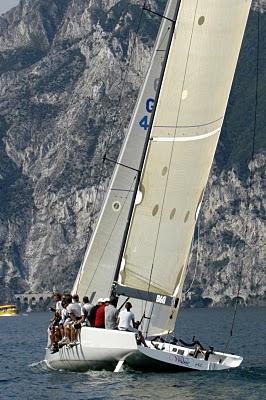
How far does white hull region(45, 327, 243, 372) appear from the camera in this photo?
30.9 meters

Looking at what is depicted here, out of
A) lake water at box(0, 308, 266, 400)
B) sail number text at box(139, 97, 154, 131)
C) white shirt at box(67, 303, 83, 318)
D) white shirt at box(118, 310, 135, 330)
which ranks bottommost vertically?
lake water at box(0, 308, 266, 400)

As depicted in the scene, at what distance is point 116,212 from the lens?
115 ft

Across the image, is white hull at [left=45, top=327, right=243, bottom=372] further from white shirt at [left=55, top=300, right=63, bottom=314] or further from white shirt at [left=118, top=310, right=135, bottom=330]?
white shirt at [left=55, top=300, right=63, bottom=314]

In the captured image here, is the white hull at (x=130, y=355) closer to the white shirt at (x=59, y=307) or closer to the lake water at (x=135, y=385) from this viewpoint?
the lake water at (x=135, y=385)

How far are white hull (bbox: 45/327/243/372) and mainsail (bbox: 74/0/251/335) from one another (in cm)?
132

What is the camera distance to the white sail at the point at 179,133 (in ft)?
104

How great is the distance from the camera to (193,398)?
2869cm

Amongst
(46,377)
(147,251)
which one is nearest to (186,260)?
(147,251)

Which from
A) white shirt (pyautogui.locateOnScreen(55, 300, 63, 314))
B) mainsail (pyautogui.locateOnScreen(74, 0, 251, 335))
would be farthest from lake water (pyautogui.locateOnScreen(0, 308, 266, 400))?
mainsail (pyautogui.locateOnScreen(74, 0, 251, 335))

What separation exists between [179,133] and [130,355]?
19.6 feet

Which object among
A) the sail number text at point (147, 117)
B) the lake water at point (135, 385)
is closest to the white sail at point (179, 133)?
the lake water at point (135, 385)

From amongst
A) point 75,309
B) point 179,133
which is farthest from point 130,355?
point 179,133

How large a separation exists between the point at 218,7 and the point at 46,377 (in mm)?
11563

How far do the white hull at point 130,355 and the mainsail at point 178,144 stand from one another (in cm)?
132
